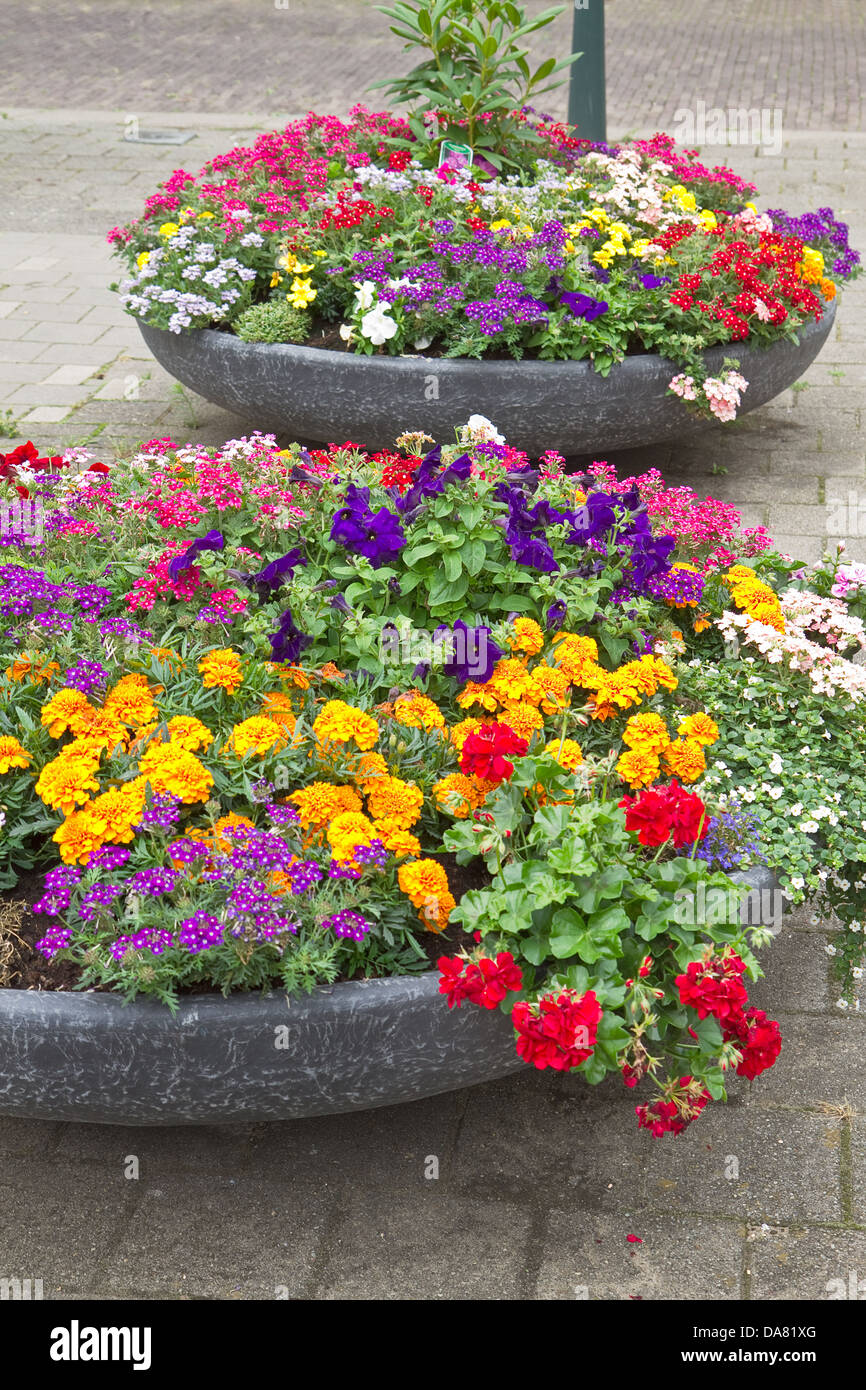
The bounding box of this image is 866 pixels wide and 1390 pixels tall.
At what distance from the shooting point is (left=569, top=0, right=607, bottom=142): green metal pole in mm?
7500

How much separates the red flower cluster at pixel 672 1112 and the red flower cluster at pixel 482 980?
308mm

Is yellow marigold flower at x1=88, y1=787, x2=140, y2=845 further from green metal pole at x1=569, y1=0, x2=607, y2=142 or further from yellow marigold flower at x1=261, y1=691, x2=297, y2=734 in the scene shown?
green metal pole at x1=569, y1=0, x2=607, y2=142

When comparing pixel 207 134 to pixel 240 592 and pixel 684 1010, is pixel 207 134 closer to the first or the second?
pixel 240 592

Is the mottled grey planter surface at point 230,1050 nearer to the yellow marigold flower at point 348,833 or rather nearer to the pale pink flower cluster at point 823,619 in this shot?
the yellow marigold flower at point 348,833

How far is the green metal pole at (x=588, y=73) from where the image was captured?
7500 millimetres

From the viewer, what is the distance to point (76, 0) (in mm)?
15906

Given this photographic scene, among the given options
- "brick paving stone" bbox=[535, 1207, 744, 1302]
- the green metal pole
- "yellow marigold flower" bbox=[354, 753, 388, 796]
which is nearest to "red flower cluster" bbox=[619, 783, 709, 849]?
"yellow marigold flower" bbox=[354, 753, 388, 796]

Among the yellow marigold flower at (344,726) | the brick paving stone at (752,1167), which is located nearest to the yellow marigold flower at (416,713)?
the yellow marigold flower at (344,726)

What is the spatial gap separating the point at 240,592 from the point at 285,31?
13.5 m

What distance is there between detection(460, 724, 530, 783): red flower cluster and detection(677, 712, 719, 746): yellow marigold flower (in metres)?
0.47

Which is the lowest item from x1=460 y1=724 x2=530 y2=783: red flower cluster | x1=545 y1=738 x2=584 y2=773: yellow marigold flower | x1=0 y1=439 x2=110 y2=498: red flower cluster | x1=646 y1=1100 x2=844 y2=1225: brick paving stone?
x1=646 y1=1100 x2=844 y2=1225: brick paving stone

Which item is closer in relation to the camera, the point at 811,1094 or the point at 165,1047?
the point at 165,1047

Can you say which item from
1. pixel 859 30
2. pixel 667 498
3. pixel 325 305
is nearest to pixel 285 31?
pixel 859 30

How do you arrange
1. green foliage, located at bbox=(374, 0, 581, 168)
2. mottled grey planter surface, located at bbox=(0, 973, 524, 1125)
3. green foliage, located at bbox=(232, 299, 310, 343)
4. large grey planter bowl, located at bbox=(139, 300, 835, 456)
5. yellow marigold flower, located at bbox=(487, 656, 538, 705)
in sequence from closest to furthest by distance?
mottled grey planter surface, located at bbox=(0, 973, 524, 1125), yellow marigold flower, located at bbox=(487, 656, 538, 705), large grey planter bowl, located at bbox=(139, 300, 835, 456), green foliage, located at bbox=(232, 299, 310, 343), green foliage, located at bbox=(374, 0, 581, 168)
